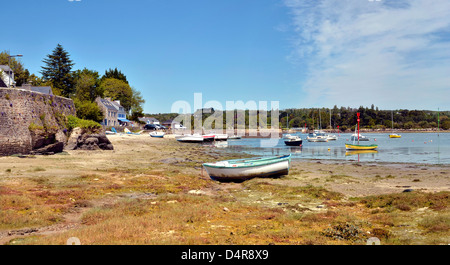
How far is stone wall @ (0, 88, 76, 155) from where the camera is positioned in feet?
87.9

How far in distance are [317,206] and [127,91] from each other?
119 metres

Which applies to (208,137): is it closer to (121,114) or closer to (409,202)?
(121,114)

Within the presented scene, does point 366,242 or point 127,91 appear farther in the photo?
point 127,91

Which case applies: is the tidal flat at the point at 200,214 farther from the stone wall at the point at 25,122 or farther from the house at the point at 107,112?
the house at the point at 107,112

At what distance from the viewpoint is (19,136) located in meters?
27.7

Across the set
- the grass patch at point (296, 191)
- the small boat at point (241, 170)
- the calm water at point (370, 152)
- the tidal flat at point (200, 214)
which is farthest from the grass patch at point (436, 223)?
the calm water at point (370, 152)

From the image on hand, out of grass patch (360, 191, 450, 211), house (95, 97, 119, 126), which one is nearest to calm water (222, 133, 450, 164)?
grass patch (360, 191, 450, 211)

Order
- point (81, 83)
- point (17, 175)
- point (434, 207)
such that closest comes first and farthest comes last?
point (434, 207)
point (17, 175)
point (81, 83)

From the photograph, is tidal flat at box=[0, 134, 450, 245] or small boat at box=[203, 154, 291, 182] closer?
tidal flat at box=[0, 134, 450, 245]

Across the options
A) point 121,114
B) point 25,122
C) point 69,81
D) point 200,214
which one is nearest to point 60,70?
point 69,81

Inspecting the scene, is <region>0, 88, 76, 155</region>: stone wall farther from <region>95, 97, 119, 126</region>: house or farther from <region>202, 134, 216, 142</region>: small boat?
<region>202, 134, 216, 142</region>: small boat

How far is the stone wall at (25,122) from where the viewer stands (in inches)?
1054

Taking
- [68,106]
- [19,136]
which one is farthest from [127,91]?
[19,136]
